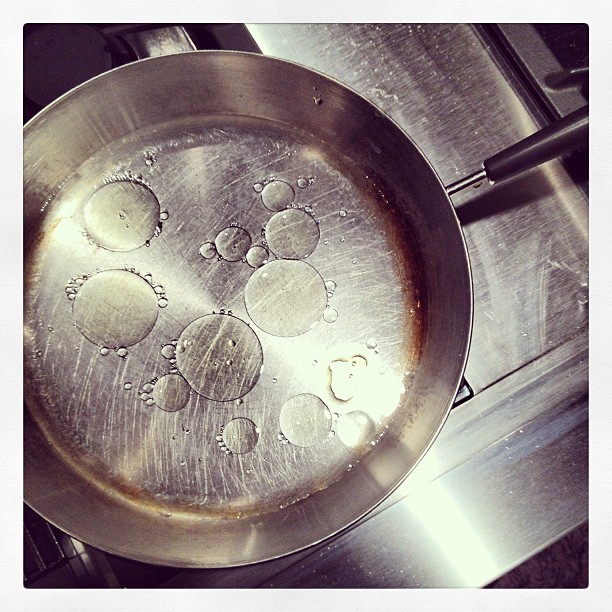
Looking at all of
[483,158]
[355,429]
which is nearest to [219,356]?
[355,429]

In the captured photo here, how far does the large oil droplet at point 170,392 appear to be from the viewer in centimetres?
35

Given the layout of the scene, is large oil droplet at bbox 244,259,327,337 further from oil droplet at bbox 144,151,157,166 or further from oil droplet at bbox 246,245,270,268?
oil droplet at bbox 144,151,157,166

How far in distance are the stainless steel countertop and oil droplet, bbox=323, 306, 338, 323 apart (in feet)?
0.34

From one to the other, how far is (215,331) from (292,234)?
9cm

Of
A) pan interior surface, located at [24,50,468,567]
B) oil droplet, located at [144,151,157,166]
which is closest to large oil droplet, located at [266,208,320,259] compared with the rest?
pan interior surface, located at [24,50,468,567]

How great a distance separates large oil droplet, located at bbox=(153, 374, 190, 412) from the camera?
35 centimetres

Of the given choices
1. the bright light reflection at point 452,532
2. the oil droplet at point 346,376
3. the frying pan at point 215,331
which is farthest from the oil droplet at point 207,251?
the bright light reflection at point 452,532

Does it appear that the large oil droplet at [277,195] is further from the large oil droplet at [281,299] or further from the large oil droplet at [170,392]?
the large oil droplet at [170,392]

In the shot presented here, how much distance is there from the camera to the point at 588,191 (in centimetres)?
34
